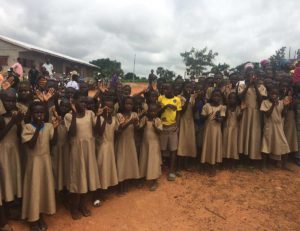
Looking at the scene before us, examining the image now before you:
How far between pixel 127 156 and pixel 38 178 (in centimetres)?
173

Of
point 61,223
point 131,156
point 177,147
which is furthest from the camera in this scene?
point 177,147

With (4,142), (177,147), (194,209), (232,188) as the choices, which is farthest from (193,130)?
(4,142)

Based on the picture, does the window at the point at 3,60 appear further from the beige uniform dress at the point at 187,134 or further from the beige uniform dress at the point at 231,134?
the beige uniform dress at the point at 231,134

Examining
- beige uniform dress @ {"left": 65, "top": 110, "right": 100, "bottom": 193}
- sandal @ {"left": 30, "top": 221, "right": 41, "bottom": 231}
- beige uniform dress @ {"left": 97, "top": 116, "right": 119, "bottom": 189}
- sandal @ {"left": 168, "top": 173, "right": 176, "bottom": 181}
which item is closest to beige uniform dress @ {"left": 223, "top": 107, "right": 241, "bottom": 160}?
sandal @ {"left": 168, "top": 173, "right": 176, "bottom": 181}

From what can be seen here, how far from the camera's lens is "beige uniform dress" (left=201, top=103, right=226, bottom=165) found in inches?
244

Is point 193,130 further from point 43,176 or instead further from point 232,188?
point 43,176

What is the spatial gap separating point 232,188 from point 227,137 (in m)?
1.06

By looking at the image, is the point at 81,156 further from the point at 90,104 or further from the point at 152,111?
the point at 152,111

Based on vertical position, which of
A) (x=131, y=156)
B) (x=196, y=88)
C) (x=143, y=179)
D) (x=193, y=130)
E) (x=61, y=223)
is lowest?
(x=61, y=223)

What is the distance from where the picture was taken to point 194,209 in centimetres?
516

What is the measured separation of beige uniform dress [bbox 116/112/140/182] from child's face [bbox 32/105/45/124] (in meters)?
1.48

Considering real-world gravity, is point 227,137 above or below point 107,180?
above

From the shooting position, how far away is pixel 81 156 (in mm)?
4609

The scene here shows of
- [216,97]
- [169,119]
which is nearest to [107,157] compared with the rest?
[169,119]
